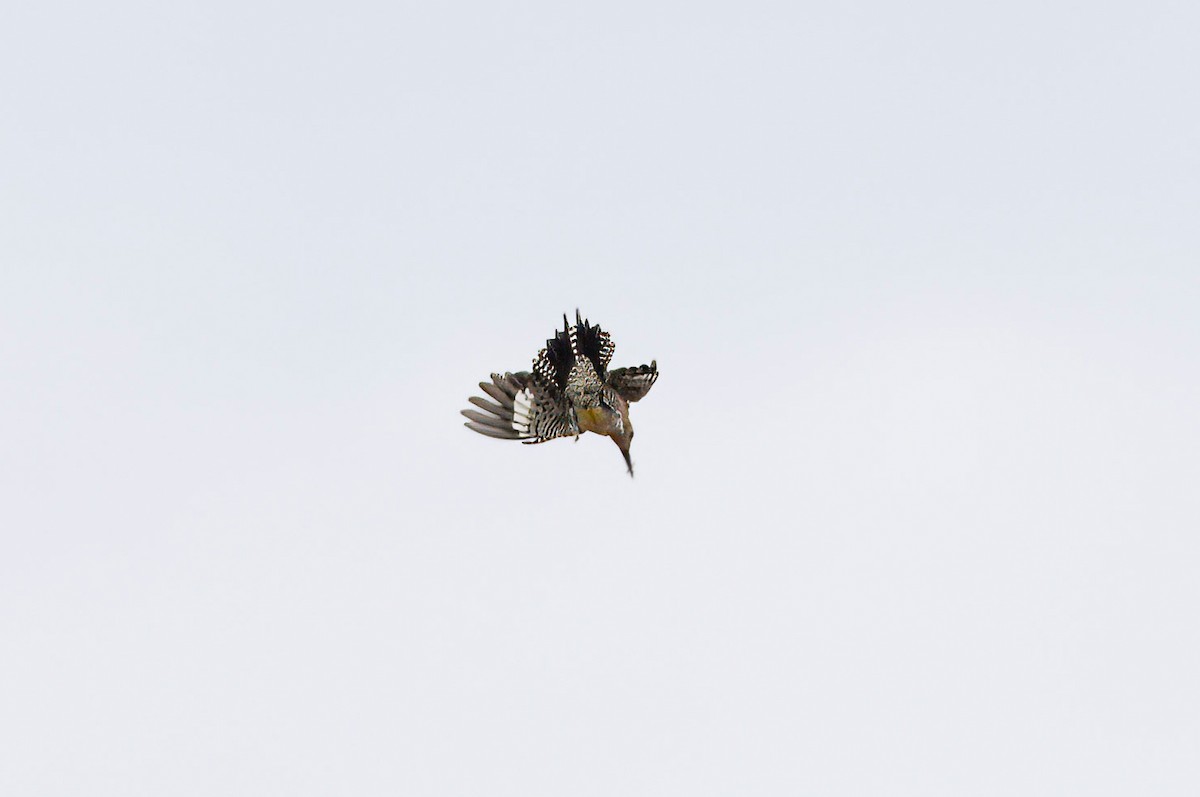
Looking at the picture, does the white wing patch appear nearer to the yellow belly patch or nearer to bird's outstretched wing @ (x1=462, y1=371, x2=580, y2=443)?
bird's outstretched wing @ (x1=462, y1=371, x2=580, y2=443)

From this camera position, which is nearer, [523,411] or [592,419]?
[592,419]

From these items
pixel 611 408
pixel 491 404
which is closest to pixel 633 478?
pixel 611 408

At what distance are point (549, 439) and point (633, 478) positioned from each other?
11.1 feet

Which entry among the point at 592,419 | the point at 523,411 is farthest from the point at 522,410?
the point at 592,419

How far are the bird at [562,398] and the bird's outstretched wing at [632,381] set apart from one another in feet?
0.57

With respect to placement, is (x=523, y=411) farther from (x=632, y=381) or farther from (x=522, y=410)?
(x=632, y=381)

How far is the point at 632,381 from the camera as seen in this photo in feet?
201

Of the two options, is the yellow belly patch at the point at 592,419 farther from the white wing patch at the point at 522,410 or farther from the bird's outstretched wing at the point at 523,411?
the white wing patch at the point at 522,410

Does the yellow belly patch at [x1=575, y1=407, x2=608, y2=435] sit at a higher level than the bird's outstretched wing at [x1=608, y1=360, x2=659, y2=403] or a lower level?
lower

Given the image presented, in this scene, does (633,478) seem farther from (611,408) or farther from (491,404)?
(491,404)

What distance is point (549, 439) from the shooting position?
191ft

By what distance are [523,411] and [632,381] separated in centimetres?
423

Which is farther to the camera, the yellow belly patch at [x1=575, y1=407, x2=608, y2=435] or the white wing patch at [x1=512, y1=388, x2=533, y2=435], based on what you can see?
the white wing patch at [x1=512, y1=388, x2=533, y2=435]

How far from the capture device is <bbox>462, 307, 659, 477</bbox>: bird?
57531 mm
